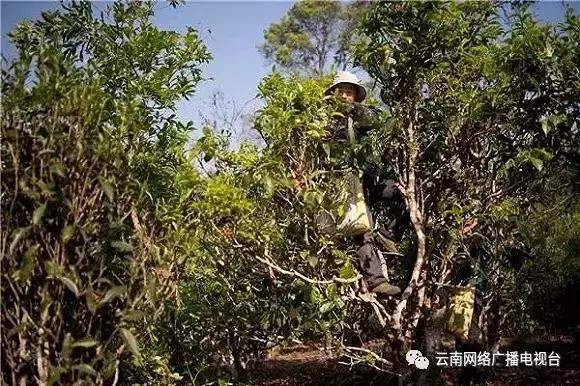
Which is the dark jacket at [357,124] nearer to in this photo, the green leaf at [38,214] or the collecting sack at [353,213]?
the collecting sack at [353,213]

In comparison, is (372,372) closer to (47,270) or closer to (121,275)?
(121,275)

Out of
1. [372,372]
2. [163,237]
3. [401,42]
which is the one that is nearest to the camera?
[163,237]

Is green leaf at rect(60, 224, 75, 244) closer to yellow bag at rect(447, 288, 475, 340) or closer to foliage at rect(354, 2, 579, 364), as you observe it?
foliage at rect(354, 2, 579, 364)

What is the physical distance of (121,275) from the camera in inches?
84.2

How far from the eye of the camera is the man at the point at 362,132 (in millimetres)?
2988

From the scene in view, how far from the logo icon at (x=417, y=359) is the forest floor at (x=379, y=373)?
1.25 feet

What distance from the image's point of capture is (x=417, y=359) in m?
3.16

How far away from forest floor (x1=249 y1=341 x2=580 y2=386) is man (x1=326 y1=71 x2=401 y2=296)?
0.78 m

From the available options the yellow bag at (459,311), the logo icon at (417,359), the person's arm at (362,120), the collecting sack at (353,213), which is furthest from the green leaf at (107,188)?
the yellow bag at (459,311)

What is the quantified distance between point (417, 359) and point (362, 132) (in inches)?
51.5

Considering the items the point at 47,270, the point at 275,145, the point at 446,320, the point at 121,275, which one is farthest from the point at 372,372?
the point at 47,270

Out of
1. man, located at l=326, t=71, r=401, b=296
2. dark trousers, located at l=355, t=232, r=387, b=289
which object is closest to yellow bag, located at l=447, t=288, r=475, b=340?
man, located at l=326, t=71, r=401, b=296

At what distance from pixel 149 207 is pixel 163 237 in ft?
0.46

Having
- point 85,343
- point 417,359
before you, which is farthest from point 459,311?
point 85,343
